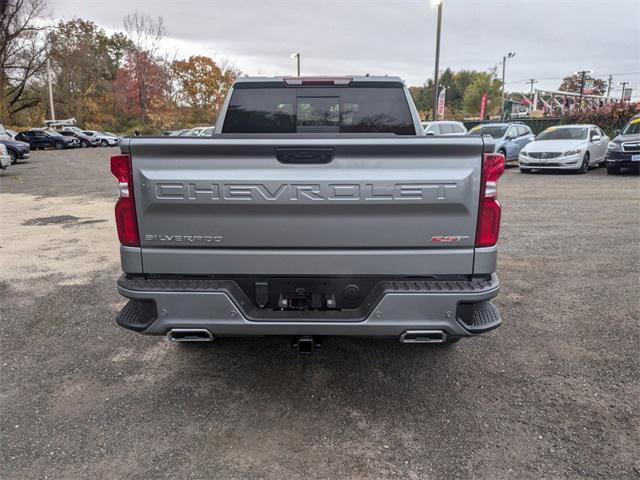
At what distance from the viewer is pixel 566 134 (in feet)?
57.0

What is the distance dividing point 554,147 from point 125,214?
16685mm

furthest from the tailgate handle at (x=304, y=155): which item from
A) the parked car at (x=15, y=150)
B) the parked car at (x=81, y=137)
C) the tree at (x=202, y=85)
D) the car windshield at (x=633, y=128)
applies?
the tree at (x=202, y=85)

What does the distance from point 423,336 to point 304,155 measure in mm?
1271

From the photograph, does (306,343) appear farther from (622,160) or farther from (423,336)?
(622,160)

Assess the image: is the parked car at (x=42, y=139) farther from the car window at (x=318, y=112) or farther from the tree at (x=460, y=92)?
the tree at (x=460, y=92)

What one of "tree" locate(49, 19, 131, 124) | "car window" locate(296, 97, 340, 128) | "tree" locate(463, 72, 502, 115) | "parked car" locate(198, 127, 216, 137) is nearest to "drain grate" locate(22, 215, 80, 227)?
"parked car" locate(198, 127, 216, 137)

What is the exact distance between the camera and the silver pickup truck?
8.96 ft

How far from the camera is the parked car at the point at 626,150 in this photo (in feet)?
49.1

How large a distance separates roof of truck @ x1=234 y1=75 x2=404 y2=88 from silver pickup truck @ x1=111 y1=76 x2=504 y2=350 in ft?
5.82

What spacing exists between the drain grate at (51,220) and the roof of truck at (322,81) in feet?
21.5

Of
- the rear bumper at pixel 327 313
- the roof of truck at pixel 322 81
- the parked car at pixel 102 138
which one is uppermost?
the roof of truck at pixel 322 81

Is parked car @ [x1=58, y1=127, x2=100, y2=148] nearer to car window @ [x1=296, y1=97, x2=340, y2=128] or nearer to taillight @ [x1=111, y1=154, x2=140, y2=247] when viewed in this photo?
car window @ [x1=296, y1=97, x2=340, y2=128]

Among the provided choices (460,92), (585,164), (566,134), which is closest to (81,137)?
(566,134)

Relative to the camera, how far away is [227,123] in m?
4.56
